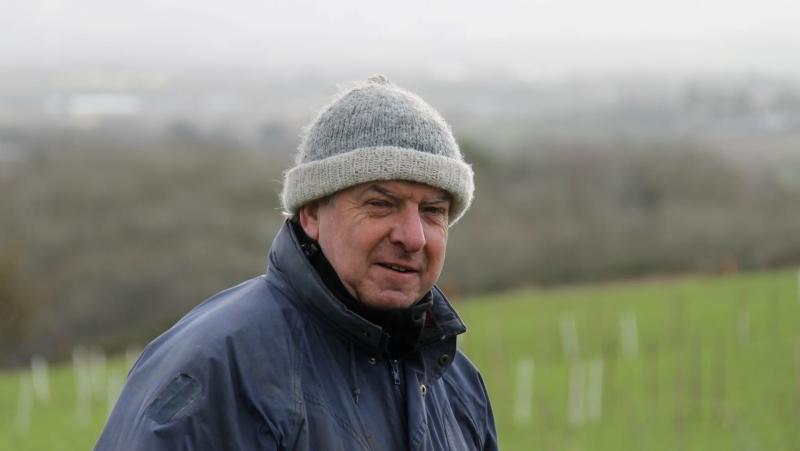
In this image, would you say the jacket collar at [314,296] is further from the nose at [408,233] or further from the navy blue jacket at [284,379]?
the nose at [408,233]

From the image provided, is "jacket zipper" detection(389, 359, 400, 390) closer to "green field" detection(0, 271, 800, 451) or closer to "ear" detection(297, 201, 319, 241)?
"ear" detection(297, 201, 319, 241)

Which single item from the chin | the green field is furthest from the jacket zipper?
the green field

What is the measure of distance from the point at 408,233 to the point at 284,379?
0.39 metres

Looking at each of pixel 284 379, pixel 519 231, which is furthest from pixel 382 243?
pixel 519 231

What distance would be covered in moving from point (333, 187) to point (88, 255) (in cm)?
4126

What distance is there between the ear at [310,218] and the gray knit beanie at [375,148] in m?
0.02

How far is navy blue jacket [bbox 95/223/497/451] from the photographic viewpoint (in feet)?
7.27

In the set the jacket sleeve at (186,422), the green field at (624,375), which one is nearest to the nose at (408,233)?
the jacket sleeve at (186,422)

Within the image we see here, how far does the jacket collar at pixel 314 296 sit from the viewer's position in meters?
2.43

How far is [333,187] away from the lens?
250 centimetres

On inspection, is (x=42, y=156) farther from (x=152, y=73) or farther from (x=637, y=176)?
(x=152, y=73)

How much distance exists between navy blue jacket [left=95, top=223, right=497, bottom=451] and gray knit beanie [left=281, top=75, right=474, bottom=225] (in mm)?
140

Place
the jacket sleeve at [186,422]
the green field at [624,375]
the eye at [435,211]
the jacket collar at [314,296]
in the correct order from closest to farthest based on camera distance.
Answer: the jacket sleeve at [186,422], the jacket collar at [314,296], the eye at [435,211], the green field at [624,375]

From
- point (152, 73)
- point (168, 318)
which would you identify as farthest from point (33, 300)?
point (152, 73)
